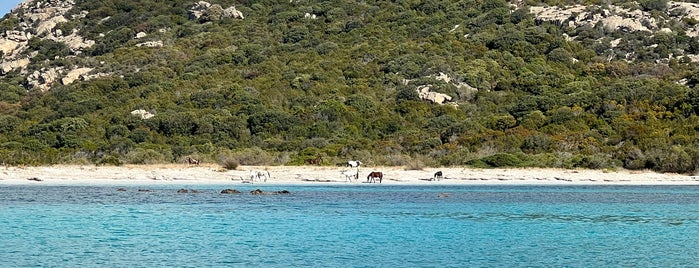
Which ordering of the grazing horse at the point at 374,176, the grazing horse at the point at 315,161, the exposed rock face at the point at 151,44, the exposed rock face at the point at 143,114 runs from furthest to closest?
1. the exposed rock face at the point at 151,44
2. the exposed rock face at the point at 143,114
3. the grazing horse at the point at 315,161
4. the grazing horse at the point at 374,176

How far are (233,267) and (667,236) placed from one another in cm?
1156

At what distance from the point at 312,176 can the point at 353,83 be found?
35391 millimetres

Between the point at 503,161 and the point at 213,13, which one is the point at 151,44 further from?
the point at 503,161

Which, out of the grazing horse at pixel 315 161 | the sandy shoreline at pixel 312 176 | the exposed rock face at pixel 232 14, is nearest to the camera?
the sandy shoreline at pixel 312 176

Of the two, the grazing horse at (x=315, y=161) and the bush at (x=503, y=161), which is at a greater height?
the bush at (x=503, y=161)

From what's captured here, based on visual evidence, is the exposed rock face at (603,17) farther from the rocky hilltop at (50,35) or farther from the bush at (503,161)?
the bush at (503,161)

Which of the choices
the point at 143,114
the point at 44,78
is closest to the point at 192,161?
the point at 143,114

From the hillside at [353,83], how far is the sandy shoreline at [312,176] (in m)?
2.37

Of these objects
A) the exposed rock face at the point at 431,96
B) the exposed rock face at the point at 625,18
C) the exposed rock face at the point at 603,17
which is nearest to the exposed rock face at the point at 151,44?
the exposed rock face at the point at 431,96

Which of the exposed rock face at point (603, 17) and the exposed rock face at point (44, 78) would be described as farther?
the exposed rock face at point (603, 17)

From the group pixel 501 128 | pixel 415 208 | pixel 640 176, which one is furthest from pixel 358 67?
pixel 415 208

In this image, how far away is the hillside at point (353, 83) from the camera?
56.2m

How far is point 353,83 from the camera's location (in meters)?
80.9

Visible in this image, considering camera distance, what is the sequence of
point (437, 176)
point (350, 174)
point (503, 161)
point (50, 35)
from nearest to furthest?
point (437, 176), point (350, 174), point (503, 161), point (50, 35)
